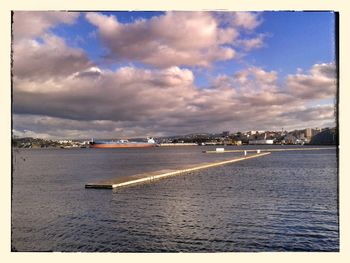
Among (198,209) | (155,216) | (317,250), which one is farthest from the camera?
(198,209)

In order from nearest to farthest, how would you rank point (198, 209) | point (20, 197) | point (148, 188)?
point (198, 209) < point (20, 197) < point (148, 188)

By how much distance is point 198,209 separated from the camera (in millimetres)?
17781

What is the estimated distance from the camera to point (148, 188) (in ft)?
83.0

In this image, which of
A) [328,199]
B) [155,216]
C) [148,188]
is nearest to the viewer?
[155,216]

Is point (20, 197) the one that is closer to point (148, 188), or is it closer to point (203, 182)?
point (148, 188)
